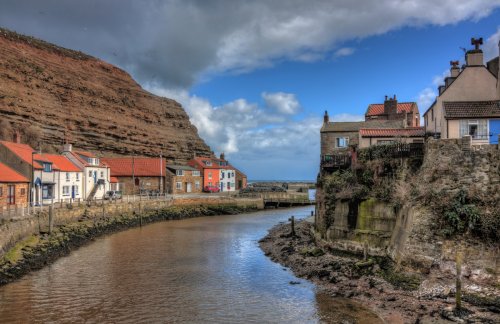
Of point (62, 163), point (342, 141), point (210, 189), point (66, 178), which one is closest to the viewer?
point (342, 141)

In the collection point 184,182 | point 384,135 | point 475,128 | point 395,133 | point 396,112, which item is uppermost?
point 396,112

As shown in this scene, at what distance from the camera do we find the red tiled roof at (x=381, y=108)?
169 ft

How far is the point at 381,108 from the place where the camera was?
179 ft

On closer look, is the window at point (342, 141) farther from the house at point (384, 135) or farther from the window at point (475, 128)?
the window at point (475, 128)

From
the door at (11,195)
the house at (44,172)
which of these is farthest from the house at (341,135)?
the door at (11,195)

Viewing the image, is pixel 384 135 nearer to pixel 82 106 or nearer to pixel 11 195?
pixel 11 195

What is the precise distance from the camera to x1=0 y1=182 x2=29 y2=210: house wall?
32628 mm

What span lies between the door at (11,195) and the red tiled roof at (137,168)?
1394 inches

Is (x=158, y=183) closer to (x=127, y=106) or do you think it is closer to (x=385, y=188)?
(x=127, y=106)

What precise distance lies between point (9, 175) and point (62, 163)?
1504 cm

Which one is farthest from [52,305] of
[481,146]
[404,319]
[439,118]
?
[439,118]

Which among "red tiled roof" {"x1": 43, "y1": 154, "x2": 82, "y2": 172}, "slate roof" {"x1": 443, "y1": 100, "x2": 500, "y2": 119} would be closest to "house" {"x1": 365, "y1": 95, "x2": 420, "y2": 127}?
"slate roof" {"x1": 443, "y1": 100, "x2": 500, "y2": 119}

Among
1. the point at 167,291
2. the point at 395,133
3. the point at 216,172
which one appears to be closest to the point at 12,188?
the point at 167,291

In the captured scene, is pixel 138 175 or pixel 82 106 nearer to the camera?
pixel 138 175
